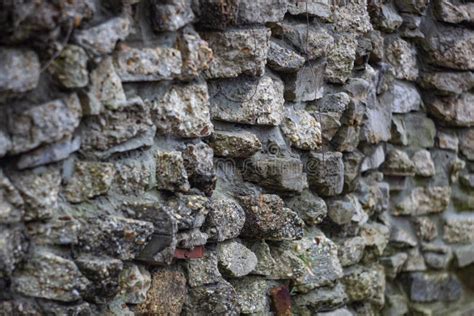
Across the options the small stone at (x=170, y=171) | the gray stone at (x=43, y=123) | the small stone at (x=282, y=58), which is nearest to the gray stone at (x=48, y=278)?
the gray stone at (x=43, y=123)

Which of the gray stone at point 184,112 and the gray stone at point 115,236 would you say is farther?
the gray stone at point 184,112

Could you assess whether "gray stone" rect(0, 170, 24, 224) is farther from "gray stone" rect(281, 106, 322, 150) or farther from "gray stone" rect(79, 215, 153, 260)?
"gray stone" rect(281, 106, 322, 150)

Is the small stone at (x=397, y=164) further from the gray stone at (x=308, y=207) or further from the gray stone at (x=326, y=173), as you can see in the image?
the gray stone at (x=308, y=207)

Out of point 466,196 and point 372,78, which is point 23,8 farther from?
point 466,196

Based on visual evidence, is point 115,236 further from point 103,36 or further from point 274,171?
point 274,171

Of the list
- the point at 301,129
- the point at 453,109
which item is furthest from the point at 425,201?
the point at 301,129

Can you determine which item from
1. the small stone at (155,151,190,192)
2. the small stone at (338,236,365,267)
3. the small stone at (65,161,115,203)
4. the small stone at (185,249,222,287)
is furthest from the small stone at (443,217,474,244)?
the small stone at (65,161,115,203)

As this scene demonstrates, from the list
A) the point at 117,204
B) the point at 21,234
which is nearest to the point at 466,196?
the point at 117,204
